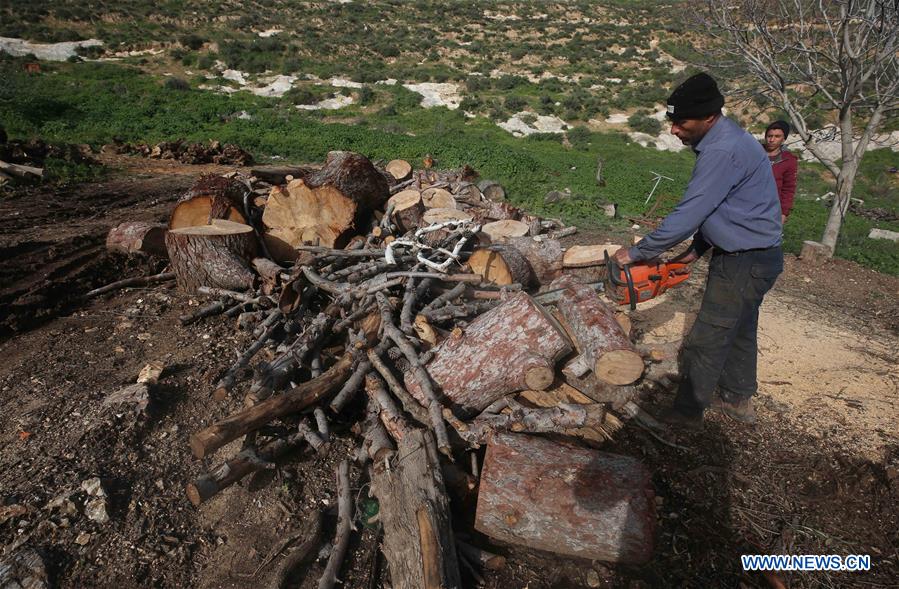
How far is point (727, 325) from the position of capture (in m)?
3.42

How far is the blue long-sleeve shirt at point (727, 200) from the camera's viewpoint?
3.02 m

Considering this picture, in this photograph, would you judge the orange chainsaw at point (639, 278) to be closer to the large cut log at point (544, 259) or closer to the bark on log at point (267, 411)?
the large cut log at point (544, 259)

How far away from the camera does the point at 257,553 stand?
2.73m

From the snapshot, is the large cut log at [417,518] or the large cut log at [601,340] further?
the large cut log at [601,340]

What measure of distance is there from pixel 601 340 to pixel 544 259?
2.45m

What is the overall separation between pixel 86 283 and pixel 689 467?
22.3ft

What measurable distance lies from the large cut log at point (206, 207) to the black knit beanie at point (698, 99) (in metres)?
4.90

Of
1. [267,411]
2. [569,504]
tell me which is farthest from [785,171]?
[267,411]

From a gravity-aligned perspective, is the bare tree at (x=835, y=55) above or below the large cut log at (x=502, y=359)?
above

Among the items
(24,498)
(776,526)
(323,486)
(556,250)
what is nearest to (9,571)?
(24,498)

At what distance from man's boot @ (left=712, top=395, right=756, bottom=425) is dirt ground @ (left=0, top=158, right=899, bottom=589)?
0.10 meters

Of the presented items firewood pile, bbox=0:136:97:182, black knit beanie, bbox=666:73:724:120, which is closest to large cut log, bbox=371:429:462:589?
black knit beanie, bbox=666:73:724:120

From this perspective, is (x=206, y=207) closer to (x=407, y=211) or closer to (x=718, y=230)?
(x=407, y=211)

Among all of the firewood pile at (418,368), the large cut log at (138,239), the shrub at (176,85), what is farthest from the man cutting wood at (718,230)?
the shrub at (176,85)
